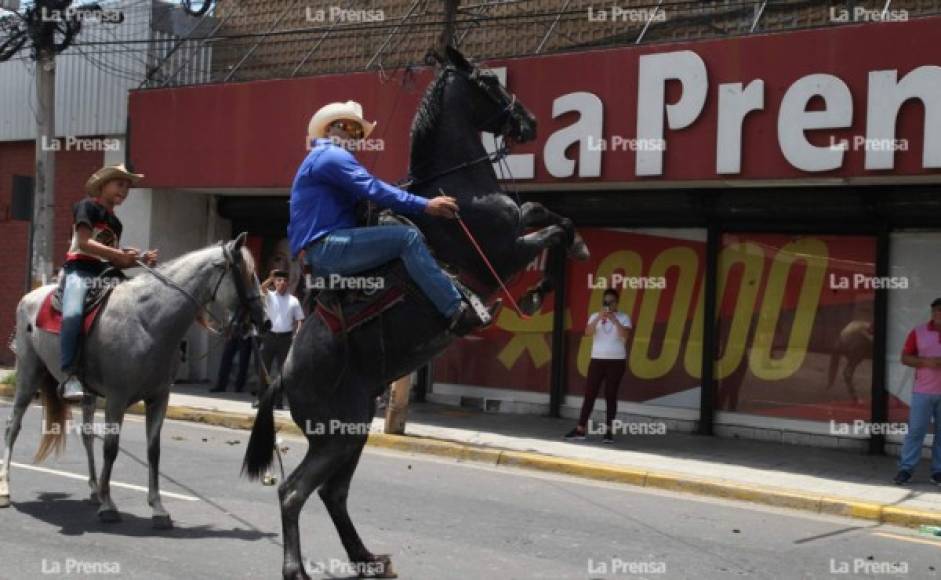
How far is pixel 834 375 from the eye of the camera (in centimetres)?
1408

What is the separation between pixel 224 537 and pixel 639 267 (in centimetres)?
915

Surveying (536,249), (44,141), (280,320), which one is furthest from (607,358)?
(44,141)

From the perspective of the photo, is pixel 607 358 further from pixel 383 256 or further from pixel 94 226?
pixel 383 256

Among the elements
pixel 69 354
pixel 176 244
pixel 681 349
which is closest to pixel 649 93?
pixel 681 349

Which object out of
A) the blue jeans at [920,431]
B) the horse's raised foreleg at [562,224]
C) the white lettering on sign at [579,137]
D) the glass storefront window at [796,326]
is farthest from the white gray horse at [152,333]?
the glass storefront window at [796,326]

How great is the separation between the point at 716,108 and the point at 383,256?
7.79 meters

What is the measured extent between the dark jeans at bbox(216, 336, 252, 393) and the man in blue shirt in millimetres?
12575

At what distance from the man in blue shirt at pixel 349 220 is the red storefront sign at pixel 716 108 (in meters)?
7.17

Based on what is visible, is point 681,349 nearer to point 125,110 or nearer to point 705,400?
point 705,400

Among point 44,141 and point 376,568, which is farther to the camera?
point 44,141

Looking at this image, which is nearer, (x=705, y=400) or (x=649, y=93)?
Answer: (x=649, y=93)

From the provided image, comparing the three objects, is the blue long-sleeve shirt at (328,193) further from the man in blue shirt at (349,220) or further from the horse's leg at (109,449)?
the horse's leg at (109,449)

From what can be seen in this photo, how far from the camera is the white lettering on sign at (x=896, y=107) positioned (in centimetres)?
1125

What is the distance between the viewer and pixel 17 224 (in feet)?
72.4
